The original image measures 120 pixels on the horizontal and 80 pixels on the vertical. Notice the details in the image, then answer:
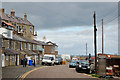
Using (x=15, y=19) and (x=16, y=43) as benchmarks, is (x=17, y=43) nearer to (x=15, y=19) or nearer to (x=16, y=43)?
(x=16, y=43)

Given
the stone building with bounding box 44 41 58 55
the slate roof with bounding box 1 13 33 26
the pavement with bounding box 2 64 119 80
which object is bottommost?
the pavement with bounding box 2 64 119 80

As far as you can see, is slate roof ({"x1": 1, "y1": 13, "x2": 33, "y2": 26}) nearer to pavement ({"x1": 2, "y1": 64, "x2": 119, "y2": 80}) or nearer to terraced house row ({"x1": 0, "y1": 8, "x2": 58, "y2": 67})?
terraced house row ({"x1": 0, "y1": 8, "x2": 58, "y2": 67})

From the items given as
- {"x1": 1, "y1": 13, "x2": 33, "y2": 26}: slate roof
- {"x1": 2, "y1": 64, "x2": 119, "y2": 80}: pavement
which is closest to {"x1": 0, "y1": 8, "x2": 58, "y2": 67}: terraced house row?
{"x1": 1, "y1": 13, "x2": 33, "y2": 26}: slate roof

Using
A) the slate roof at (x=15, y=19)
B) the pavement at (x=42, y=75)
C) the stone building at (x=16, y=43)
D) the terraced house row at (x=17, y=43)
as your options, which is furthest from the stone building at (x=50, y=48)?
the pavement at (x=42, y=75)

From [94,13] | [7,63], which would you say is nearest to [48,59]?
[7,63]

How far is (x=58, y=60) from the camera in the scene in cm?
6475

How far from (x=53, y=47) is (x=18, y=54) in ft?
130

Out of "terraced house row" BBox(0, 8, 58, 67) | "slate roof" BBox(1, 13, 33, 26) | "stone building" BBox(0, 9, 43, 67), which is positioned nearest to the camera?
"stone building" BBox(0, 9, 43, 67)

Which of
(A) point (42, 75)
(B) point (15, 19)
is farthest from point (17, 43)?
(A) point (42, 75)

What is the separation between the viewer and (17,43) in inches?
1943

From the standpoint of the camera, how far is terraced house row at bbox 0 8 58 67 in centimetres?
4089

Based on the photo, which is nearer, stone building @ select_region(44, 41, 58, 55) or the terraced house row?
the terraced house row

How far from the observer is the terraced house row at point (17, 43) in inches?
1610

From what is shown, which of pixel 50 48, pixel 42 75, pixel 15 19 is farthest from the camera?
pixel 50 48
